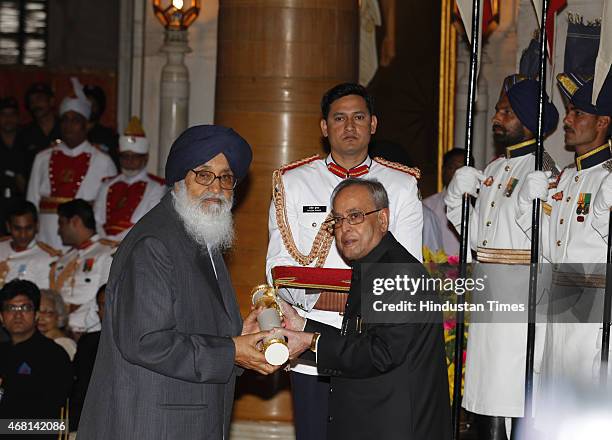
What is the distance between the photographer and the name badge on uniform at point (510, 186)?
6.39 meters

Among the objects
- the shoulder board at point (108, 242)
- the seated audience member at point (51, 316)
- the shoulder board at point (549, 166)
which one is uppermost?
the shoulder board at point (549, 166)

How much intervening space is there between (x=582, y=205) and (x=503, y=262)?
1.74 feet

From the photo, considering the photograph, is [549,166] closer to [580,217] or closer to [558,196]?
[558,196]

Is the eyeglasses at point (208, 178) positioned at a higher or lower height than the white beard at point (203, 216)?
higher

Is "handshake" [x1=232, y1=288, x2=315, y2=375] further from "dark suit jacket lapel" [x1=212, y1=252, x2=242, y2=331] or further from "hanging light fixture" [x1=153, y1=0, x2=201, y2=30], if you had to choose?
"hanging light fixture" [x1=153, y1=0, x2=201, y2=30]

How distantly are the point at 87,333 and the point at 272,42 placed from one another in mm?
2127

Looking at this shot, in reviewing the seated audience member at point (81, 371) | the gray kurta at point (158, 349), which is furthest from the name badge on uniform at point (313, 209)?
the seated audience member at point (81, 371)

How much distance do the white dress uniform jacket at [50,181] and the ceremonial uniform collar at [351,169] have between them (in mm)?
5848

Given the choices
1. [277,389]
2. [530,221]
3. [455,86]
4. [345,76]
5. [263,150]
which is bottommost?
[277,389]

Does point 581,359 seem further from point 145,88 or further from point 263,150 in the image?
point 145,88

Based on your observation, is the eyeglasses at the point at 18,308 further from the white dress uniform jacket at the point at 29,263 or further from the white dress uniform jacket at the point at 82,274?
the white dress uniform jacket at the point at 29,263

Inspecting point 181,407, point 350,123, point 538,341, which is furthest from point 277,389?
point 181,407

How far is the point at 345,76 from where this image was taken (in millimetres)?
7500

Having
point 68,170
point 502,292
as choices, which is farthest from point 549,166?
point 68,170
